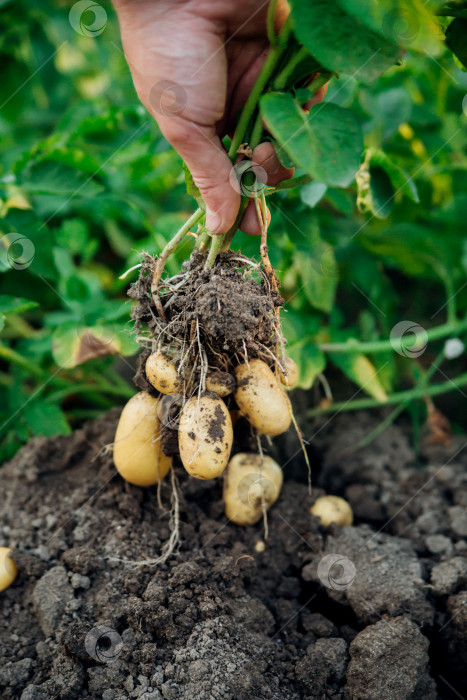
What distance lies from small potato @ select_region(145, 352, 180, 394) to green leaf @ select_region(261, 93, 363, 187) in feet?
1.85

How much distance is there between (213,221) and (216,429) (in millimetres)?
469

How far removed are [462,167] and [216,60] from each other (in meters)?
1.45

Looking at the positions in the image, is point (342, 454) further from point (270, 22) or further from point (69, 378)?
point (270, 22)

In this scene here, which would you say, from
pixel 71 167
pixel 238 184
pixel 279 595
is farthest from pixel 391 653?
pixel 71 167

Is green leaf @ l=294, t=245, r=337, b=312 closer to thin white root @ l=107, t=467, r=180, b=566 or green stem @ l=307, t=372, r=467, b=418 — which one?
green stem @ l=307, t=372, r=467, b=418

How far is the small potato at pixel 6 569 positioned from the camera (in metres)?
1.39

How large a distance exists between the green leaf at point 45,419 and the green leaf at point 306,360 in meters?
0.79

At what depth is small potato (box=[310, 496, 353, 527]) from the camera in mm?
1602

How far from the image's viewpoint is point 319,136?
3.40 ft

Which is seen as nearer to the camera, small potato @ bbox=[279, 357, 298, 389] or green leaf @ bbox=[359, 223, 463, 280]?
small potato @ bbox=[279, 357, 298, 389]

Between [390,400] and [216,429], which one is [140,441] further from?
[390,400]

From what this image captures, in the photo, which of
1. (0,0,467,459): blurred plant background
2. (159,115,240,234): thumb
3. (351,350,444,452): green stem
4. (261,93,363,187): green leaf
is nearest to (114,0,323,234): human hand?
(159,115,240,234): thumb

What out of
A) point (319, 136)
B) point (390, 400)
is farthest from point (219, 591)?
point (319, 136)

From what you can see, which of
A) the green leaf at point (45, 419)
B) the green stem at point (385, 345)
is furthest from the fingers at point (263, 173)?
the green leaf at point (45, 419)
